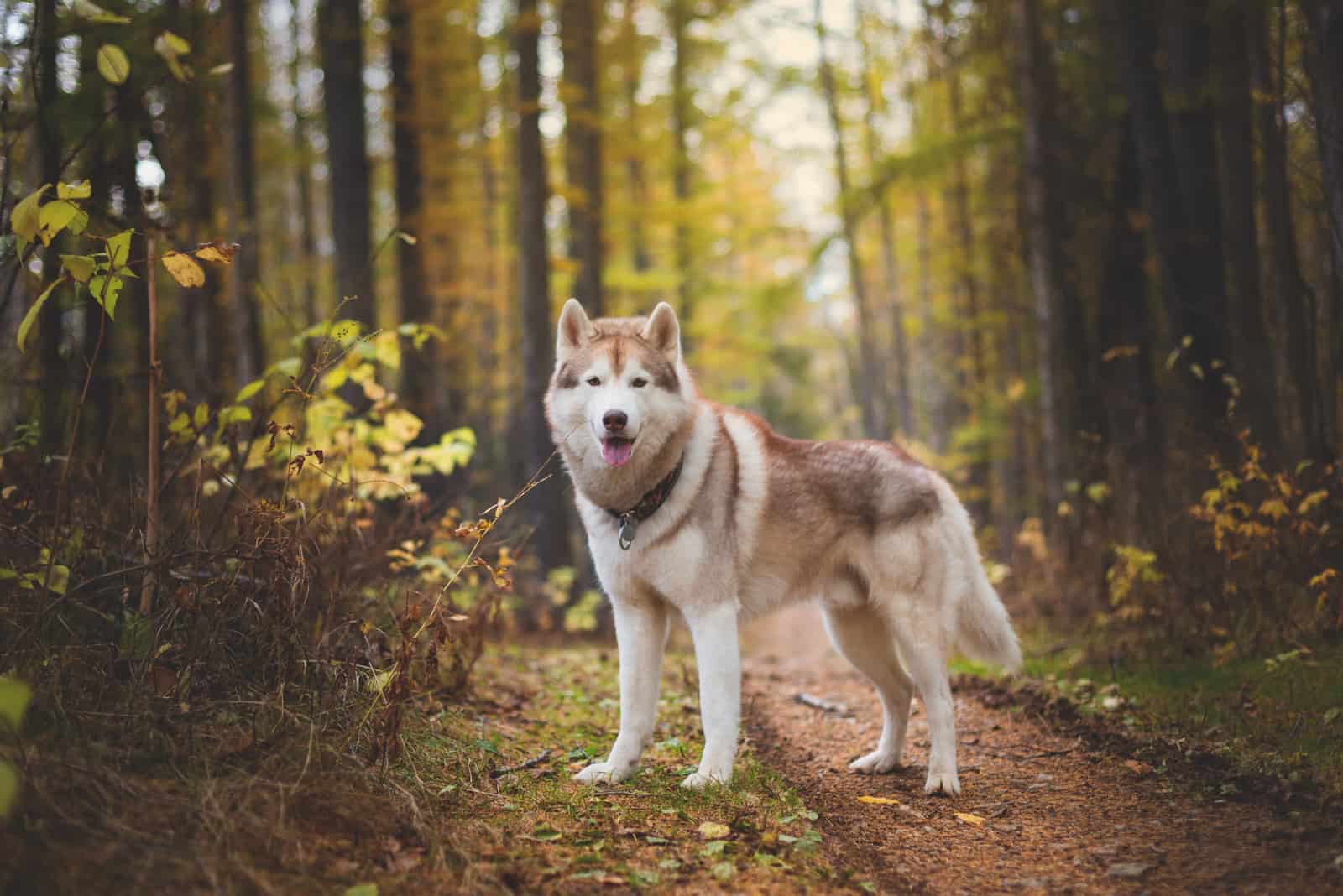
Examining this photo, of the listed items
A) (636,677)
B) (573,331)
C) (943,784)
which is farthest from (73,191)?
(943,784)

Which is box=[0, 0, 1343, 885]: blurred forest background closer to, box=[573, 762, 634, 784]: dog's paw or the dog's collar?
the dog's collar

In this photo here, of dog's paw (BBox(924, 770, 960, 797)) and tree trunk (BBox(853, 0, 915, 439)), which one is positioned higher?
tree trunk (BBox(853, 0, 915, 439))

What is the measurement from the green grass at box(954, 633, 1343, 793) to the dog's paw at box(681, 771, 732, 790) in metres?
2.29

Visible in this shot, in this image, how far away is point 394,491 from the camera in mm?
5594

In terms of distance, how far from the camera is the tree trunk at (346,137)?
9.11 meters

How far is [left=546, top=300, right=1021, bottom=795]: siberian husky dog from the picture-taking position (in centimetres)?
414

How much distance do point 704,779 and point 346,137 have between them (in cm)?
798

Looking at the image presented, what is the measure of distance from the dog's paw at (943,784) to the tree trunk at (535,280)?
23.0 feet

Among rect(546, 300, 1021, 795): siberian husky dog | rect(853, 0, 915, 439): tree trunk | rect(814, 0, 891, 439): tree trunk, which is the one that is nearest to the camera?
rect(546, 300, 1021, 795): siberian husky dog

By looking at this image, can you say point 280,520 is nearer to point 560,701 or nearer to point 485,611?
point 485,611

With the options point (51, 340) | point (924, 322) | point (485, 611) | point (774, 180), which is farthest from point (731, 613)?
point (774, 180)

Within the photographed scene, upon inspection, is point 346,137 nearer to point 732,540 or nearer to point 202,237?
point 202,237

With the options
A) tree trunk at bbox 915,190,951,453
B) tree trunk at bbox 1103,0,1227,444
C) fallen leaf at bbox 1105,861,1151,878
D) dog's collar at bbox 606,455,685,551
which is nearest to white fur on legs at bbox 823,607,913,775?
dog's collar at bbox 606,455,685,551

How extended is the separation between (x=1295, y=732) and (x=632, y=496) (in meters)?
3.21
